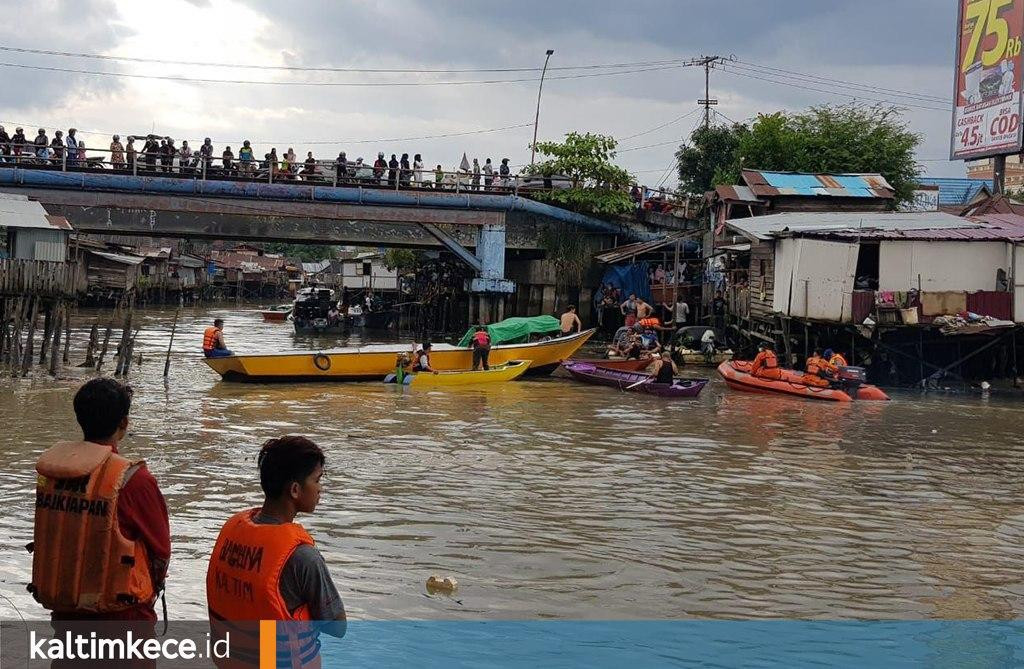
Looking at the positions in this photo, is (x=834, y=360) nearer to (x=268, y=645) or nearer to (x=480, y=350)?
(x=480, y=350)

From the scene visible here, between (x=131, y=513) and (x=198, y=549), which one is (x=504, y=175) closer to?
(x=198, y=549)

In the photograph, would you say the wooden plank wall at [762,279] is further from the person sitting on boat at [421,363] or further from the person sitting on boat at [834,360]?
the person sitting on boat at [421,363]

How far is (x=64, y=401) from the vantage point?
18500 millimetres

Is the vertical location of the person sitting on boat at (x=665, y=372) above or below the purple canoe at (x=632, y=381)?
above

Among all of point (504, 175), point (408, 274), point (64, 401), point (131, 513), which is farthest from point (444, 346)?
point (408, 274)

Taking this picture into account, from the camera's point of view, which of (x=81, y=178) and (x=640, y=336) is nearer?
(x=640, y=336)

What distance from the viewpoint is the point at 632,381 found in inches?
895

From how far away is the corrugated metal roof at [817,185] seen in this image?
32844mm

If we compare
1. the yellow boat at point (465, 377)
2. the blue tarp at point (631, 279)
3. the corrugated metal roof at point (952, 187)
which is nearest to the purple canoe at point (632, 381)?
the yellow boat at point (465, 377)

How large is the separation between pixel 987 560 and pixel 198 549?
21.8 ft

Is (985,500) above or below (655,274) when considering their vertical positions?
below

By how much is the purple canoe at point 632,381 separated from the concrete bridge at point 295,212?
974 cm

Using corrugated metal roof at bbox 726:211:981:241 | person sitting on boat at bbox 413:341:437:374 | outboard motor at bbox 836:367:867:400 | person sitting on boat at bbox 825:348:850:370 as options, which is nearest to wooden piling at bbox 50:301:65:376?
person sitting on boat at bbox 413:341:437:374

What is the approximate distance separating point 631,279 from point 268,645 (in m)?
32.9
